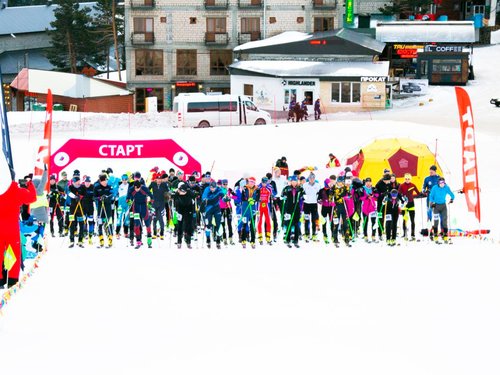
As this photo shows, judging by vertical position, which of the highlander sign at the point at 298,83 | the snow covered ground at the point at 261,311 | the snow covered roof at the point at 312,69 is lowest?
the snow covered ground at the point at 261,311

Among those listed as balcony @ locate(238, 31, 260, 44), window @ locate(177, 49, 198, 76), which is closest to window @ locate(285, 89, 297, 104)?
balcony @ locate(238, 31, 260, 44)

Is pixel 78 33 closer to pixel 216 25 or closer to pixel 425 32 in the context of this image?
pixel 216 25

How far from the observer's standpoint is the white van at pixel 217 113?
132 ft

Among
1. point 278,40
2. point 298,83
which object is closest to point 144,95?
point 278,40

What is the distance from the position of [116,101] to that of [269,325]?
43757 millimetres

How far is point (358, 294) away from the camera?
46.2 feet

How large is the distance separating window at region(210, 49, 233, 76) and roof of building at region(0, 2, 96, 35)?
30.4 meters

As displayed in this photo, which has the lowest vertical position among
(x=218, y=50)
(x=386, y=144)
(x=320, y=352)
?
(x=320, y=352)

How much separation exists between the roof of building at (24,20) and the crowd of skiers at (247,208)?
6669 centimetres

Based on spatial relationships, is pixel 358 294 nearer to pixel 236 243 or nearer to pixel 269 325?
pixel 269 325

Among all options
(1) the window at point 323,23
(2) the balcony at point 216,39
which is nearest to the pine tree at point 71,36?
(2) the balcony at point 216,39

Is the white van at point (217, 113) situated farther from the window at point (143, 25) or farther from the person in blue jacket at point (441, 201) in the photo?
the person in blue jacket at point (441, 201)

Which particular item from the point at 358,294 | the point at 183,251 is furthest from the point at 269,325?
the point at 183,251

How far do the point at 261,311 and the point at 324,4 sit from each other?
47007 mm
